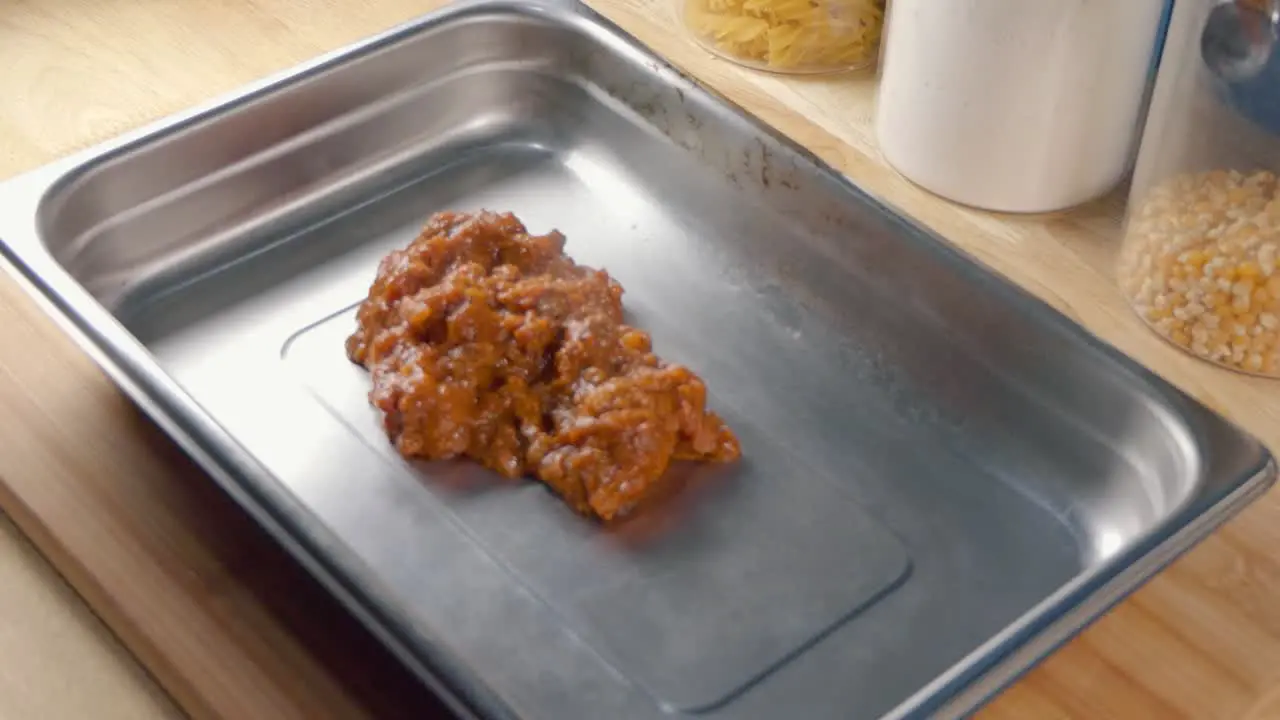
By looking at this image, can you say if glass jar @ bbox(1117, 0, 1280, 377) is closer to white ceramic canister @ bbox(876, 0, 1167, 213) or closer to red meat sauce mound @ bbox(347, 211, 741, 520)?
white ceramic canister @ bbox(876, 0, 1167, 213)

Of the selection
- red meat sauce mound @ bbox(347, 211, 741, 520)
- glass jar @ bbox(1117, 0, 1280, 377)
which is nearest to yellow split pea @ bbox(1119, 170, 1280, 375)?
glass jar @ bbox(1117, 0, 1280, 377)

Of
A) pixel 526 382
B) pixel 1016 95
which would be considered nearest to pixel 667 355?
pixel 526 382

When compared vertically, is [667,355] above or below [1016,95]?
below

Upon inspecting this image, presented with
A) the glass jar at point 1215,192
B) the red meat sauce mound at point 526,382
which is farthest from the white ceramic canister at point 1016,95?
the red meat sauce mound at point 526,382

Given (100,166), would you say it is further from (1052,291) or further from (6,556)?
(1052,291)

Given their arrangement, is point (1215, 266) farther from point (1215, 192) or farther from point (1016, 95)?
point (1016, 95)

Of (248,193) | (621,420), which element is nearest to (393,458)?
(621,420)
